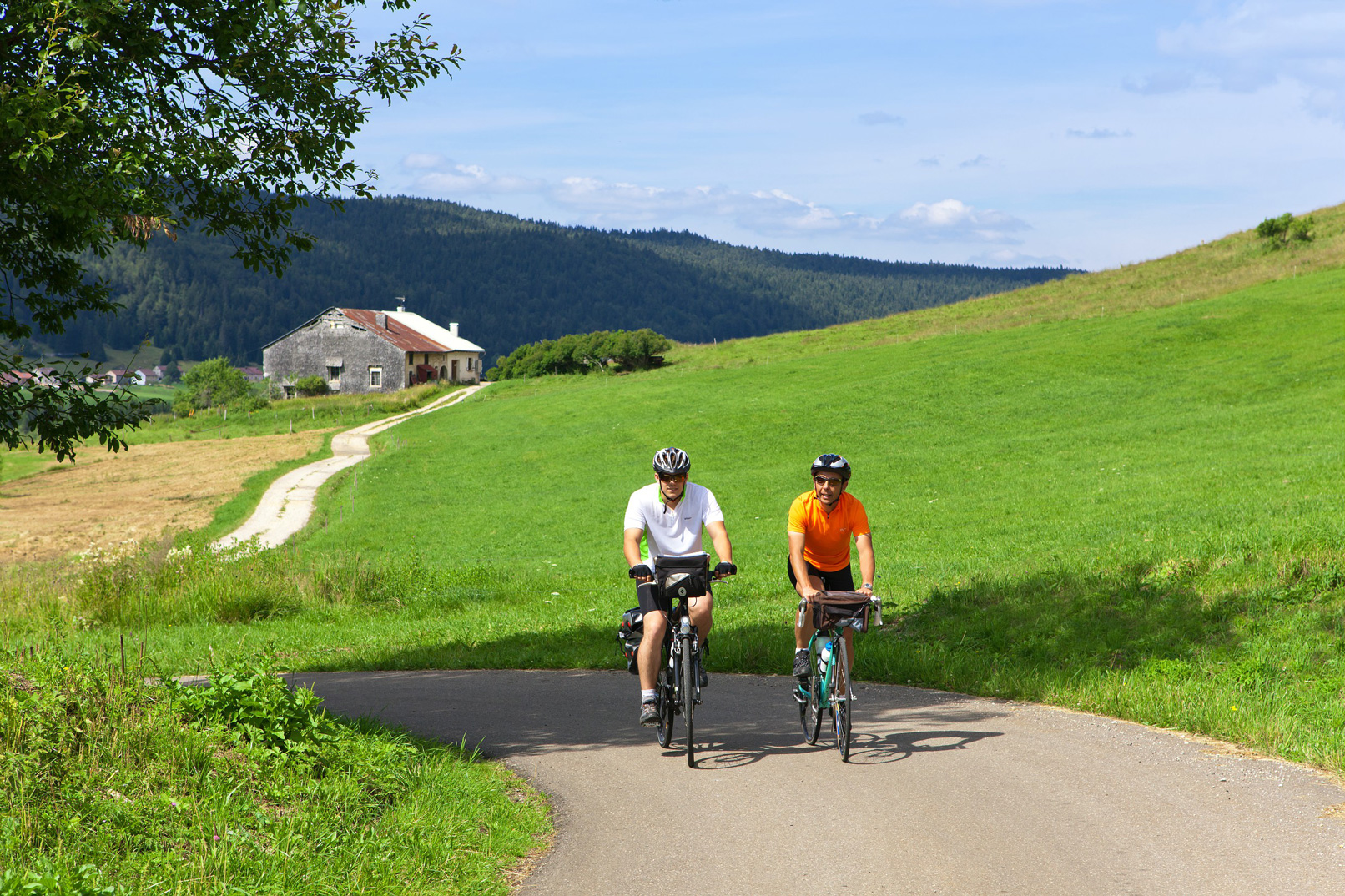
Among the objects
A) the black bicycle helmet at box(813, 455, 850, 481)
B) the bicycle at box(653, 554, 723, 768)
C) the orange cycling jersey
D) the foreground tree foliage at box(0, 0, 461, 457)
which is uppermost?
the foreground tree foliage at box(0, 0, 461, 457)

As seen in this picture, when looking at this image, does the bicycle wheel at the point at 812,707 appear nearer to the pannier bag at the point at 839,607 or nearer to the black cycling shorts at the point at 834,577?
the pannier bag at the point at 839,607

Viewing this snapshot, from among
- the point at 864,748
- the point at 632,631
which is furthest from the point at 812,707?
the point at 632,631

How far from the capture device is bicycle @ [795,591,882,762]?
7480mm

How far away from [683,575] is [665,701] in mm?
1085

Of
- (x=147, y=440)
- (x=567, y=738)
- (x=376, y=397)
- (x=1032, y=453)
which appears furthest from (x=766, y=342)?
(x=567, y=738)

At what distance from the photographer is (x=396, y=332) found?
104125 millimetres

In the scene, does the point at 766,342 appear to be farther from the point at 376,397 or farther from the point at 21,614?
the point at 21,614

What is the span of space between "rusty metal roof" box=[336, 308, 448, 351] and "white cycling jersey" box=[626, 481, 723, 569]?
3709 inches

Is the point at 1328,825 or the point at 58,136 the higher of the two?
A: the point at 58,136

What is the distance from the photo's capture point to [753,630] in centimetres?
1267

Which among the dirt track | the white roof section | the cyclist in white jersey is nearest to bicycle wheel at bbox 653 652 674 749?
the cyclist in white jersey

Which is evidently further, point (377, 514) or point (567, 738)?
point (377, 514)

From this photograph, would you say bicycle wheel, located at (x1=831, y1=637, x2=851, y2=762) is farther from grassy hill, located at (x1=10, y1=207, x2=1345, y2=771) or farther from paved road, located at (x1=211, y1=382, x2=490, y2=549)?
paved road, located at (x1=211, y1=382, x2=490, y2=549)

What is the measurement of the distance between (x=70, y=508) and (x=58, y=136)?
37.6 metres
